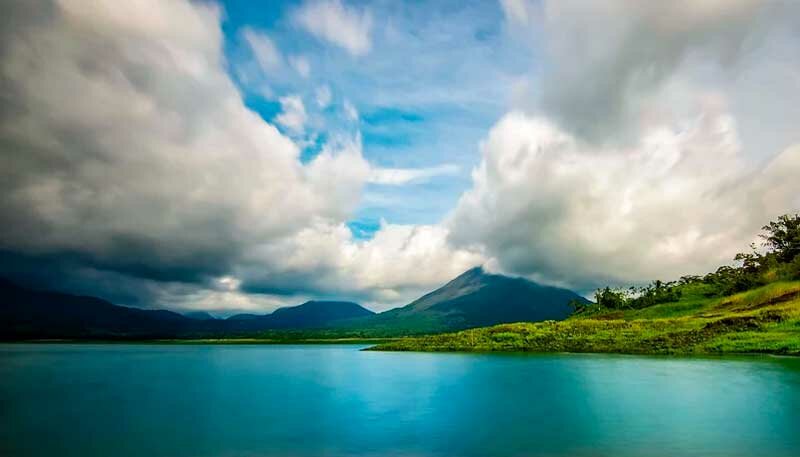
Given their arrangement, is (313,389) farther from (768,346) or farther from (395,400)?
(768,346)

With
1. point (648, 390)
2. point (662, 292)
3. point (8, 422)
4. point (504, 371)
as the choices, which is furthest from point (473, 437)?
point (662, 292)

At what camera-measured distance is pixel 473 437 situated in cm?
2064

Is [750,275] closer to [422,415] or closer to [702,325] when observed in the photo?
[702,325]

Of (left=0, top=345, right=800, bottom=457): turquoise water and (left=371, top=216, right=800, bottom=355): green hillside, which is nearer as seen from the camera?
(left=0, top=345, right=800, bottom=457): turquoise water

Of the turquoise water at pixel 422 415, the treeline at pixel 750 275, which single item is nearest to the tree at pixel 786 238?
the treeline at pixel 750 275

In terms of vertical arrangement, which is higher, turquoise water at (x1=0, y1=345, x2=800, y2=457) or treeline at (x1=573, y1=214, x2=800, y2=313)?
treeline at (x1=573, y1=214, x2=800, y2=313)

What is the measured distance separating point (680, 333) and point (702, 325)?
454cm

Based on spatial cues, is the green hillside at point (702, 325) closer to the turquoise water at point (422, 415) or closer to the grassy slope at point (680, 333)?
the grassy slope at point (680, 333)

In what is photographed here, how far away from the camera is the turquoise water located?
62.5 ft

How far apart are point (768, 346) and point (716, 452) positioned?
178ft

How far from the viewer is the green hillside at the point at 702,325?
64.5 meters

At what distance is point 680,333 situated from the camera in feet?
234

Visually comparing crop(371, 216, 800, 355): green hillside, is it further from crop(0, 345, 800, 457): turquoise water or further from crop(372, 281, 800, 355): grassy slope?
crop(0, 345, 800, 457): turquoise water

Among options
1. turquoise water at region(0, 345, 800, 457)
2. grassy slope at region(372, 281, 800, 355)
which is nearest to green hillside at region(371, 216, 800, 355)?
grassy slope at region(372, 281, 800, 355)
